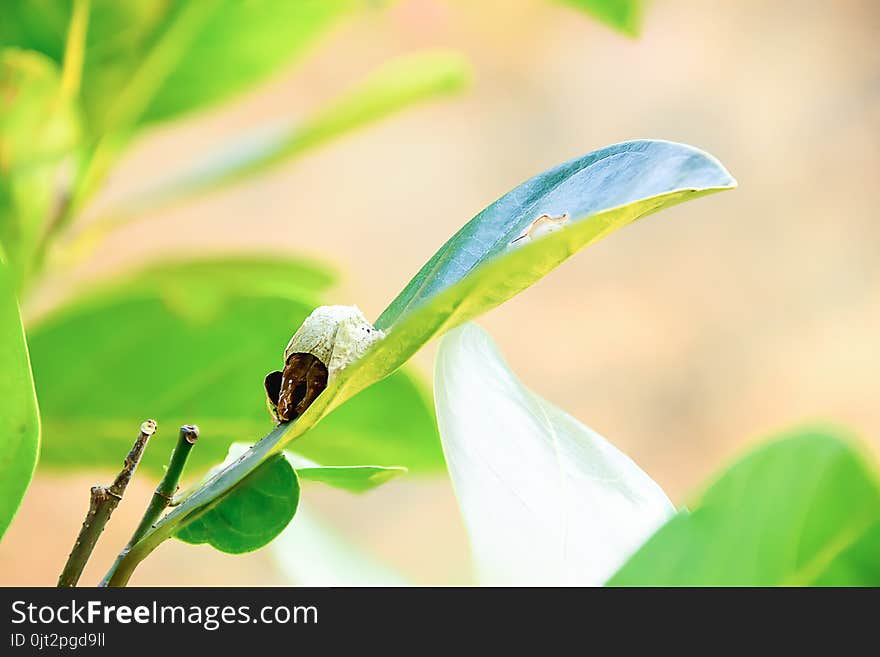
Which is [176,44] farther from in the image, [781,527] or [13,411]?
[781,527]

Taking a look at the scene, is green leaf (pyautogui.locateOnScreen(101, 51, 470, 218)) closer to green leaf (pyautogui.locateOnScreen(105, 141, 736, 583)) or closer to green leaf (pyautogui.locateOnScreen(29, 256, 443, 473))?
green leaf (pyautogui.locateOnScreen(29, 256, 443, 473))

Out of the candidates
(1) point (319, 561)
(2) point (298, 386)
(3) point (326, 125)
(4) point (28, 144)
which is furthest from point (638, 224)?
(2) point (298, 386)

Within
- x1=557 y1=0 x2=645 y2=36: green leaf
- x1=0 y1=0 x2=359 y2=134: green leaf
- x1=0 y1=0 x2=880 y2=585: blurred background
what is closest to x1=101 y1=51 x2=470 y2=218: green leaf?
x1=0 y1=0 x2=359 y2=134: green leaf

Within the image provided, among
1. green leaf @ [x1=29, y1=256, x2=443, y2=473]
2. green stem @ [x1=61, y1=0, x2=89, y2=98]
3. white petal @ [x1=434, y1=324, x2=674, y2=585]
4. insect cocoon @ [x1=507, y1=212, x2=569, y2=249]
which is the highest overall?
green stem @ [x1=61, y1=0, x2=89, y2=98]

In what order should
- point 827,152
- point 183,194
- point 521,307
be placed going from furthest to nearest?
point 827,152
point 521,307
point 183,194

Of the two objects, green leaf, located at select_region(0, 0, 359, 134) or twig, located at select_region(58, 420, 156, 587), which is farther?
green leaf, located at select_region(0, 0, 359, 134)

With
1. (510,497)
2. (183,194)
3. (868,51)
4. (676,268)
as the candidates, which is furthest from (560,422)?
(868,51)

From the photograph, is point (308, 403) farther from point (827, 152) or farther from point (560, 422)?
point (827, 152)
